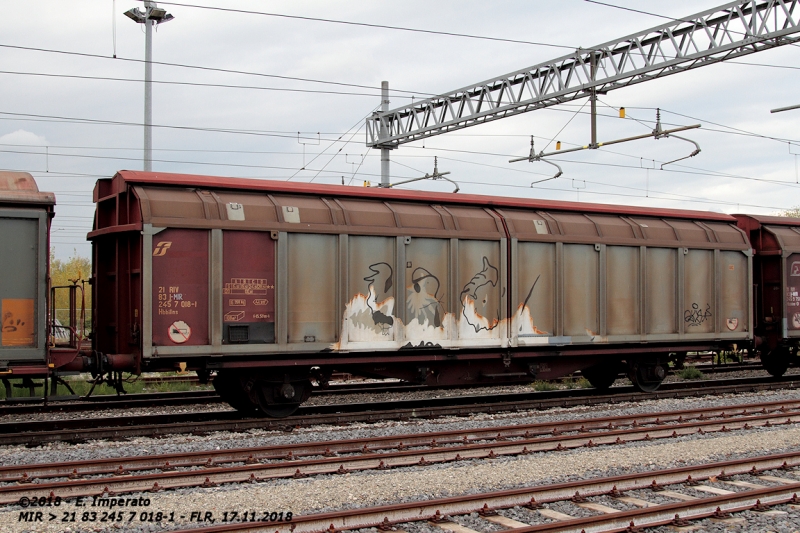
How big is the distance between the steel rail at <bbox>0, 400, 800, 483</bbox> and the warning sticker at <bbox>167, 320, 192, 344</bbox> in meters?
2.24

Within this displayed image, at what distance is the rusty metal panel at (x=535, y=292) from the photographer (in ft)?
43.7

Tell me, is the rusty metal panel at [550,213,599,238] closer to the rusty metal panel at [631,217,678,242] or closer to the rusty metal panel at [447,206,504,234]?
the rusty metal panel at [631,217,678,242]

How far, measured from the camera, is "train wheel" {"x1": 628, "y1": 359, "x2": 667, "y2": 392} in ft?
49.3

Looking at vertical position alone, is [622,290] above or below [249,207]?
below

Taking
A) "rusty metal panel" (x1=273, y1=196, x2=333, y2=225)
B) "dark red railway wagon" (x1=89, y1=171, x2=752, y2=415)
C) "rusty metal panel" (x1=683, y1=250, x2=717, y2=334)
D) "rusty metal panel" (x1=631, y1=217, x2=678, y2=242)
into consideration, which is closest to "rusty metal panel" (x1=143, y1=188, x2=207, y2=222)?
"dark red railway wagon" (x1=89, y1=171, x2=752, y2=415)

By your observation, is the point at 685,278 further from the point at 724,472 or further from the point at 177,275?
the point at 177,275

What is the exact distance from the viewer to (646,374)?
1518 cm

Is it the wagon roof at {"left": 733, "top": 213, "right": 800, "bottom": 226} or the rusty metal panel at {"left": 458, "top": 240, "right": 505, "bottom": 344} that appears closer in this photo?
the rusty metal panel at {"left": 458, "top": 240, "right": 505, "bottom": 344}

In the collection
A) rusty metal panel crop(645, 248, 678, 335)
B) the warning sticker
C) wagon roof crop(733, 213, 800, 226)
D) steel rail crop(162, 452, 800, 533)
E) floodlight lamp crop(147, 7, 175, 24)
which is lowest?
steel rail crop(162, 452, 800, 533)

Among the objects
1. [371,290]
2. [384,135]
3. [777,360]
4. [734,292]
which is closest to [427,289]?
[371,290]

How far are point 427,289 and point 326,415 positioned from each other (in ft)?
8.63

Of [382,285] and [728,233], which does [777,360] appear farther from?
[382,285]

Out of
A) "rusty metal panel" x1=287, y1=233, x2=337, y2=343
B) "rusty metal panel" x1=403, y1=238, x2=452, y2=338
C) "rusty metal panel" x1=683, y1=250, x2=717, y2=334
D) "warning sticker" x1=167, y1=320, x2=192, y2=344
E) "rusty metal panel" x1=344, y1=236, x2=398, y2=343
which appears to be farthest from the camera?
"rusty metal panel" x1=683, y1=250, x2=717, y2=334

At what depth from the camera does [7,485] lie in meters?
7.64
